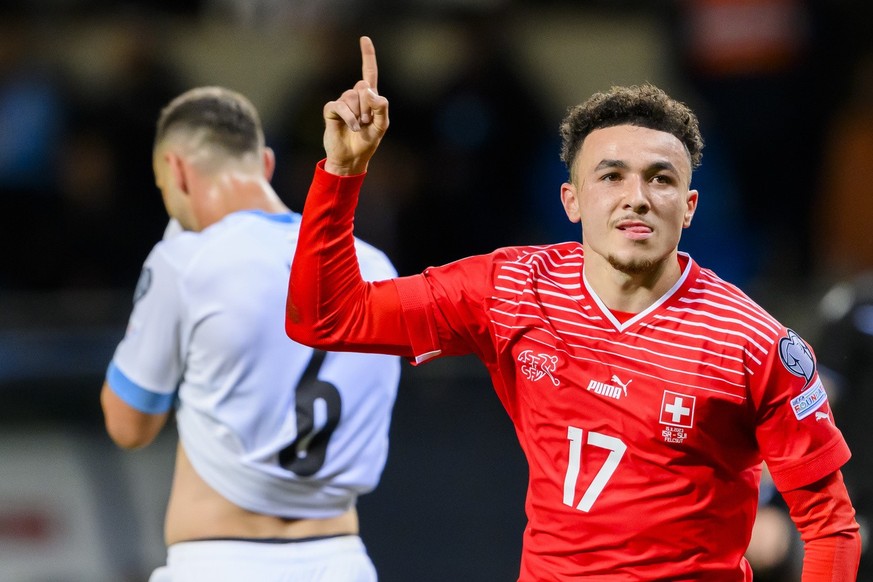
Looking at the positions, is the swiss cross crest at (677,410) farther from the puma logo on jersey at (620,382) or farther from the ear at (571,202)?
the ear at (571,202)

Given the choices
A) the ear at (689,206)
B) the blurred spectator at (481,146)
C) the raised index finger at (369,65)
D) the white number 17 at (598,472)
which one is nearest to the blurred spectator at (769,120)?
the blurred spectator at (481,146)

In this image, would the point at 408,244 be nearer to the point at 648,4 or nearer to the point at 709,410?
the point at 648,4

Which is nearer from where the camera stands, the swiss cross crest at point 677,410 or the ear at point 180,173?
the swiss cross crest at point 677,410

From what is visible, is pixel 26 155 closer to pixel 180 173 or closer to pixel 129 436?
pixel 180 173

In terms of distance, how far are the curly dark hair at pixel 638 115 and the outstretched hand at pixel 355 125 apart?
0.46 m

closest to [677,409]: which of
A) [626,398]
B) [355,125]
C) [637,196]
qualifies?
[626,398]

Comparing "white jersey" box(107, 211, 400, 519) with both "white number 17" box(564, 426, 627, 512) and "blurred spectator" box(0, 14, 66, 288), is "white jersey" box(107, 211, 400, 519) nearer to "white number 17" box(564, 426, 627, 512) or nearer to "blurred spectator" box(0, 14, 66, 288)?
"white number 17" box(564, 426, 627, 512)

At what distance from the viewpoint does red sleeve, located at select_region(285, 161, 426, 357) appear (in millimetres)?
2654

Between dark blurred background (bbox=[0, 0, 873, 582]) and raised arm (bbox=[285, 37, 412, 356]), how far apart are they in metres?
2.73

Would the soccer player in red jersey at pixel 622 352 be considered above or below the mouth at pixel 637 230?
below

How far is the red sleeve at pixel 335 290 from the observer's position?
2.65 m

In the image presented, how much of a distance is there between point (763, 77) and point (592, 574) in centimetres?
548

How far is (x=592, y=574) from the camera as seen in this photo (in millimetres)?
2592

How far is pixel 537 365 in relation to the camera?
271 centimetres
